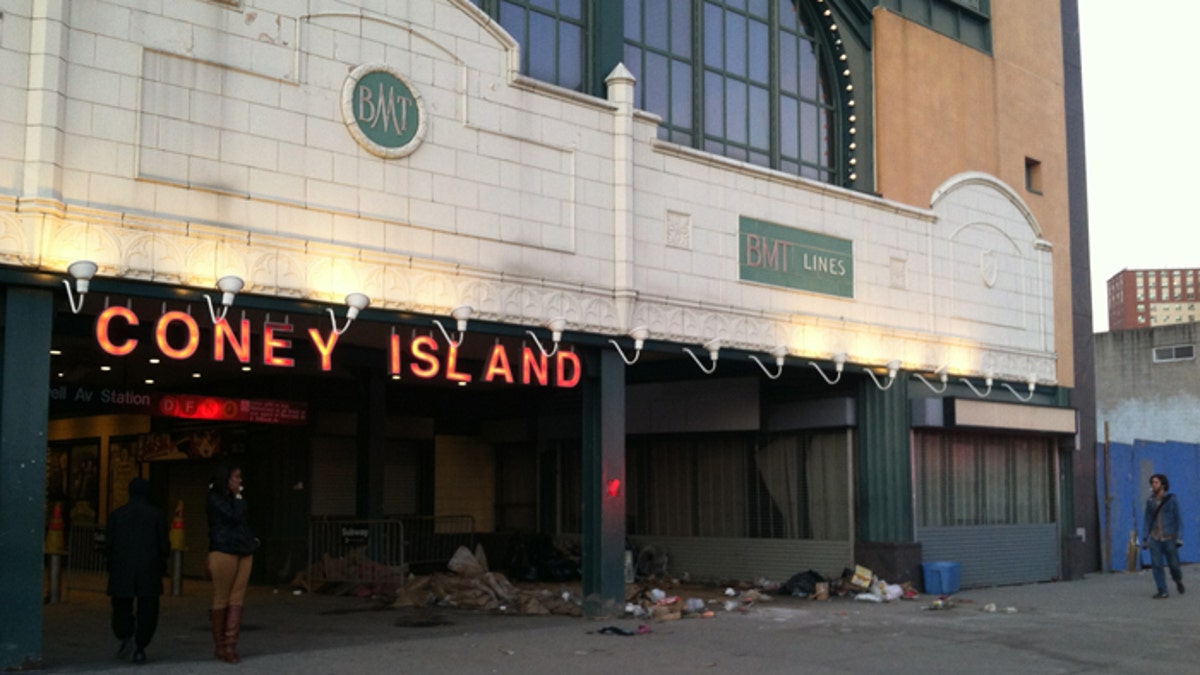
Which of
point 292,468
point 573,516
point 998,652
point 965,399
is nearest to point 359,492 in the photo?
point 292,468

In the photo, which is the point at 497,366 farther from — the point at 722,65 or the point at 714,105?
the point at 722,65

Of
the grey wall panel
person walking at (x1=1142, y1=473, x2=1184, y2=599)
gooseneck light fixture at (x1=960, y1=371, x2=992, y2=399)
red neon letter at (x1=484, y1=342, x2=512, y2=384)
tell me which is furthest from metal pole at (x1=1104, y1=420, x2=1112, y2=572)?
A: red neon letter at (x1=484, y1=342, x2=512, y2=384)

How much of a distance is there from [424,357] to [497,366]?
3.98 feet

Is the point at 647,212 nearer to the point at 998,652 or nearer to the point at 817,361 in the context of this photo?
the point at 817,361

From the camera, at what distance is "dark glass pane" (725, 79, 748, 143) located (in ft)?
70.7

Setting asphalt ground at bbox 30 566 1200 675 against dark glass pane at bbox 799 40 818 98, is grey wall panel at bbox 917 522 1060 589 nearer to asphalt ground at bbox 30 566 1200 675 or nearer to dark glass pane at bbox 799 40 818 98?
asphalt ground at bbox 30 566 1200 675

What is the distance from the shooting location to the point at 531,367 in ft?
55.0

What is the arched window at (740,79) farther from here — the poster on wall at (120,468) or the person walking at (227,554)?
the poster on wall at (120,468)

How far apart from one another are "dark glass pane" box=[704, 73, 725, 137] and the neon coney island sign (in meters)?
5.29

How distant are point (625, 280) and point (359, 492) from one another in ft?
26.5

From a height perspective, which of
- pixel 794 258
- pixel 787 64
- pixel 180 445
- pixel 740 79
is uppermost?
pixel 787 64

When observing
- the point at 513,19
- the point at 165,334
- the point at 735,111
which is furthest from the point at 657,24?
the point at 165,334

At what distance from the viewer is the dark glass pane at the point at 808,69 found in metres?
23.2

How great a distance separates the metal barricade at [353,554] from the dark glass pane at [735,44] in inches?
380
